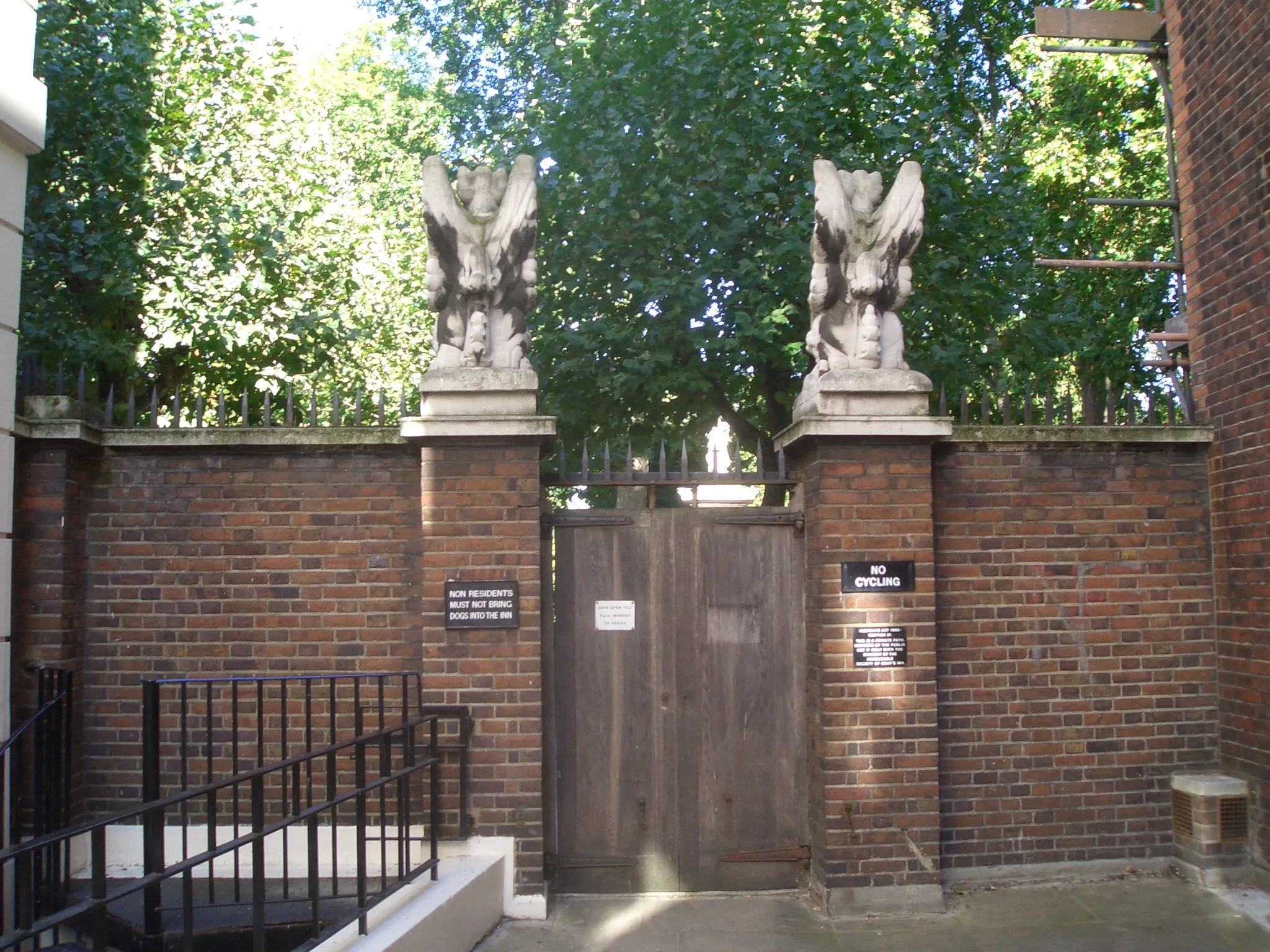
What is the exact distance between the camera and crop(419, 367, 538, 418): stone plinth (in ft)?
18.8

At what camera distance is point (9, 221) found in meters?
5.51

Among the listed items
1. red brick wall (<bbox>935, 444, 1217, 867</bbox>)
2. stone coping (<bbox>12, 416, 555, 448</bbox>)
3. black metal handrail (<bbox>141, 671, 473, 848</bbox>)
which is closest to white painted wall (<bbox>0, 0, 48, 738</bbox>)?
stone coping (<bbox>12, 416, 555, 448</bbox>)

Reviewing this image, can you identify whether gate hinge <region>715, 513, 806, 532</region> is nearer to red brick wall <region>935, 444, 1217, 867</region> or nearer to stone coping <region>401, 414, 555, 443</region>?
red brick wall <region>935, 444, 1217, 867</region>

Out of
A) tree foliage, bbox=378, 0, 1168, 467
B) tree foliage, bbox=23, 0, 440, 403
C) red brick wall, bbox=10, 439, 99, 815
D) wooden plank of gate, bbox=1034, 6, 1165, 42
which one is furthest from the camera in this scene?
tree foliage, bbox=23, 0, 440, 403

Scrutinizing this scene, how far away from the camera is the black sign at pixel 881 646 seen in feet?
19.0

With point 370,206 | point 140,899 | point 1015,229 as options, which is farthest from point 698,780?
point 370,206

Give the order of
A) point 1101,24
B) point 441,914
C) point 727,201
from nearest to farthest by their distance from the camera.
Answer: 1. point 441,914
2. point 1101,24
3. point 727,201

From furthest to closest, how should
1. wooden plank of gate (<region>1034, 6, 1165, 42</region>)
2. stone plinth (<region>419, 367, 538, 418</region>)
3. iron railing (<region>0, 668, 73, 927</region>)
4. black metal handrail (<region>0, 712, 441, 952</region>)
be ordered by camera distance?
wooden plank of gate (<region>1034, 6, 1165, 42</region>) → stone plinth (<region>419, 367, 538, 418</region>) → iron railing (<region>0, 668, 73, 927</region>) → black metal handrail (<region>0, 712, 441, 952</region>)

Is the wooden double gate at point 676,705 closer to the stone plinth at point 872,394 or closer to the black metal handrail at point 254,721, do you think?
the stone plinth at point 872,394

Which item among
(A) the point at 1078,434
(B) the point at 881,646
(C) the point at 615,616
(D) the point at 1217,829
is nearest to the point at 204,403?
(C) the point at 615,616

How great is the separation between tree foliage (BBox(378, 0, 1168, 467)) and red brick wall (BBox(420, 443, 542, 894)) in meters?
4.65

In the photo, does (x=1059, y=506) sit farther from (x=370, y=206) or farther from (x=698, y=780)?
(x=370, y=206)

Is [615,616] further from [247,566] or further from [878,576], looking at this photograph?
[247,566]

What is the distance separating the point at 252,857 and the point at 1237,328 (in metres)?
5.73
